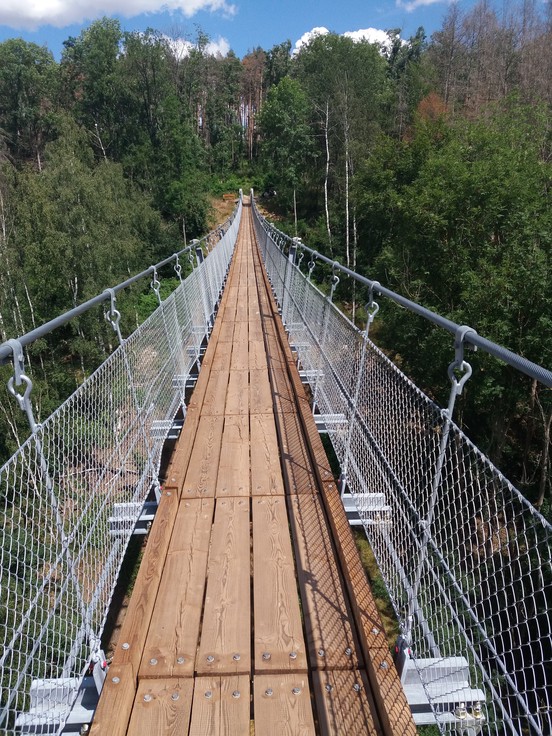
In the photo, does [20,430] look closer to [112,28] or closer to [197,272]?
[197,272]

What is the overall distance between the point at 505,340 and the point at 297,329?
749 cm

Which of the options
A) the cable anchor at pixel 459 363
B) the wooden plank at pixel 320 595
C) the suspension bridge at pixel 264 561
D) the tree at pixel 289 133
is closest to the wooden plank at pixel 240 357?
the suspension bridge at pixel 264 561

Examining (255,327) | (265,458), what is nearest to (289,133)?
(255,327)

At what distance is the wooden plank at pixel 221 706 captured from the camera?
5.40 feet

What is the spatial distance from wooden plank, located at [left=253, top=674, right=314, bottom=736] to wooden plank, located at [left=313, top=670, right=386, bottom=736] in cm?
4

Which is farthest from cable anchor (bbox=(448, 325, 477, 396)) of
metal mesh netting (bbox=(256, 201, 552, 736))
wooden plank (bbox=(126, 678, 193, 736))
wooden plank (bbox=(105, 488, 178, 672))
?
wooden plank (bbox=(105, 488, 178, 672))

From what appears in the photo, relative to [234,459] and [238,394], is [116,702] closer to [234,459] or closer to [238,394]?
[234,459]

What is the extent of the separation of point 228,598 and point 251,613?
0.13 meters

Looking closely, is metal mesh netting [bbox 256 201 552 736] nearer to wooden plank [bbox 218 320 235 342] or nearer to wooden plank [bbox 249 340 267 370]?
wooden plank [bbox 249 340 267 370]

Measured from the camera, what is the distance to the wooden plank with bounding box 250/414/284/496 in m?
3.00

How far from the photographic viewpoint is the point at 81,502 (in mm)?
2336

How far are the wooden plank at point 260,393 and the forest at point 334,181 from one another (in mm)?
7442

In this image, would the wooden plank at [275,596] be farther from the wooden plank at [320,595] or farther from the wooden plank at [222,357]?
the wooden plank at [222,357]

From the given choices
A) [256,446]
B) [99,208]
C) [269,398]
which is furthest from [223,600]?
[99,208]
